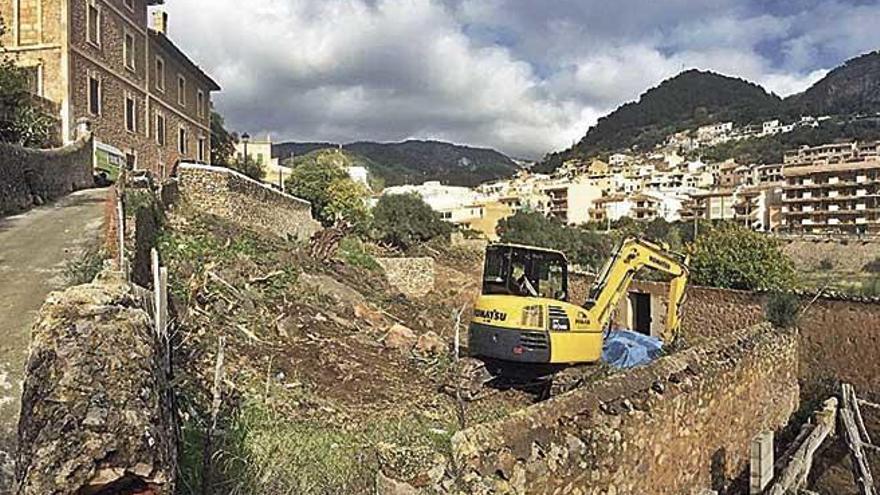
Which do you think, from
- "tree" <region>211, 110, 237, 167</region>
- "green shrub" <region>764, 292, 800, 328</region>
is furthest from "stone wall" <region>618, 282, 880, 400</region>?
"tree" <region>211, 110, 237, 167</region>

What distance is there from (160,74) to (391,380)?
2188 centimetres

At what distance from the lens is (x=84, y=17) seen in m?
22.4

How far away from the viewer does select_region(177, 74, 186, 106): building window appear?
30837 mm

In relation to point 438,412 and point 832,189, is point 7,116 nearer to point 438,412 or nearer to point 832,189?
point 438,412

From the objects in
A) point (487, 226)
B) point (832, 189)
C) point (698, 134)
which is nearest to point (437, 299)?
point (487, 226)

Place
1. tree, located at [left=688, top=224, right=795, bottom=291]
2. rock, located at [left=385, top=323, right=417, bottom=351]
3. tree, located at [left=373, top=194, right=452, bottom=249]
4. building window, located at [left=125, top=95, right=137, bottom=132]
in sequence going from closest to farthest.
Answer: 1. rock, located at [left=385, top=323, right=417, bottom=351]
2. tree, located at [left=688, top=224, right=795, bottom=291]
3. building window, located at [left=125, top=95, right=137, bottom=132]
4. tree, located at [left=373, top=194, right=452, bottom=249]

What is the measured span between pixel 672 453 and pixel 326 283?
430 inches

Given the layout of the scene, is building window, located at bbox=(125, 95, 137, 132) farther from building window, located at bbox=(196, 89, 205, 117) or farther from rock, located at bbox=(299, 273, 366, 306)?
rock, located at bbox=(299, 273, 366, 306)

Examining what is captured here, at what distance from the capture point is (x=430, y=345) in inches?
573

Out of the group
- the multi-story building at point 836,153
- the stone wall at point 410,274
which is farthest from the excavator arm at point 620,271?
the multi-story building at point 836,153

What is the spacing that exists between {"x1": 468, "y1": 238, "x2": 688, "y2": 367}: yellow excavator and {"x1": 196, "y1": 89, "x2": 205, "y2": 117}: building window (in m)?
24.5

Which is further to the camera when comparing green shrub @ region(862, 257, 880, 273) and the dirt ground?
green shrub @ region(862, 257, 880, 273)

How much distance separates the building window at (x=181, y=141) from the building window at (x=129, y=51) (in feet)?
16.5

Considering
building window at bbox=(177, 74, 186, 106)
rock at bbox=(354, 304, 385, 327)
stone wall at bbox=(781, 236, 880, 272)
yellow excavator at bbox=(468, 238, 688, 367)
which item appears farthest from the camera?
stone wall at bbox=(781, 236, 880, 272)
